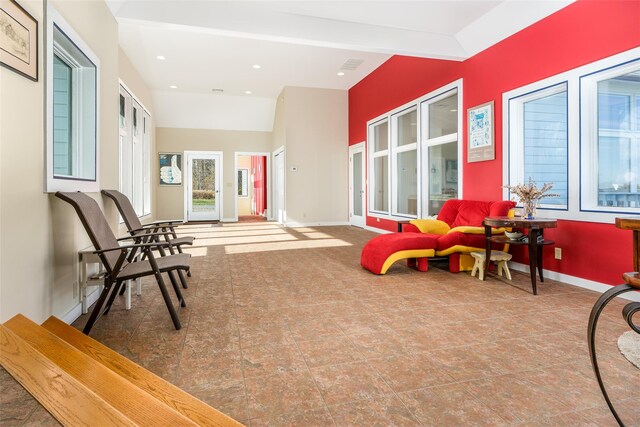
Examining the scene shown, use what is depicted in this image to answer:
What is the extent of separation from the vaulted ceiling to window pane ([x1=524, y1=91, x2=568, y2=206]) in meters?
1.00

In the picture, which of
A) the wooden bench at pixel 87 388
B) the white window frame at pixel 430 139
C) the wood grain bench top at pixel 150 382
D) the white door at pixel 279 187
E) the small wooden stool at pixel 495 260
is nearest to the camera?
the wooden bench at pixel 87 388

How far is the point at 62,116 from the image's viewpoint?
306 centimetres

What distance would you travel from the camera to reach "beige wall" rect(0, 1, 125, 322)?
1.94 metres

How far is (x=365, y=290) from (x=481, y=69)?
3635 mm

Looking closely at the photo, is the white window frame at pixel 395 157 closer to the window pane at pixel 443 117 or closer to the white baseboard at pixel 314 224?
the window pane at pixel 443 117

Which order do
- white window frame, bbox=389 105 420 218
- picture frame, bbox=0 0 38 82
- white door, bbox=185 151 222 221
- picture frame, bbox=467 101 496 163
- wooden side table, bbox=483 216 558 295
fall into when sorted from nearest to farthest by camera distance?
picture frame, bbox=0 0 38 82 < wooden side table, bbox=483 216 558 295 < picture frame, bbox=467 101 496 163 < white window frame, bbox=389 105 420 218 < white door, bbox=185 151 222 221

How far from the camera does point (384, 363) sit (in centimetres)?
→ 208

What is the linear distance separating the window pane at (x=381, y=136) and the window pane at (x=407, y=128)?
22.0 inches

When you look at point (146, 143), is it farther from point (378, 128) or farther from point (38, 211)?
point (38, 211)

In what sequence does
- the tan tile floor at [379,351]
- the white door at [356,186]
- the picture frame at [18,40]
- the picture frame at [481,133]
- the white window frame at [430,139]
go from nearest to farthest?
the tan tile floor at [379,351]
the picture frame at [18,40]
the picture frame at [481,133]
the white window frame at [430,139]
the white door at [356,186]

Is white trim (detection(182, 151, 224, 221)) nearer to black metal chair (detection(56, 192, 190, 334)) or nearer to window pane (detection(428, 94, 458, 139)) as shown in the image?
window pane (detection(428, 94, 458, 139))

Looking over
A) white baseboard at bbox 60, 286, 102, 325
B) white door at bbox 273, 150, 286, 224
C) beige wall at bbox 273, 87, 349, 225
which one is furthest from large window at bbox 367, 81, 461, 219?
white baseboard at bbox 60, 286, 102, 325

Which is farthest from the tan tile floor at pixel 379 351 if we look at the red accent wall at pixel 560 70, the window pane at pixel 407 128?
the window pane at pixel 407 128

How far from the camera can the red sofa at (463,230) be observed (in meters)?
4.23
